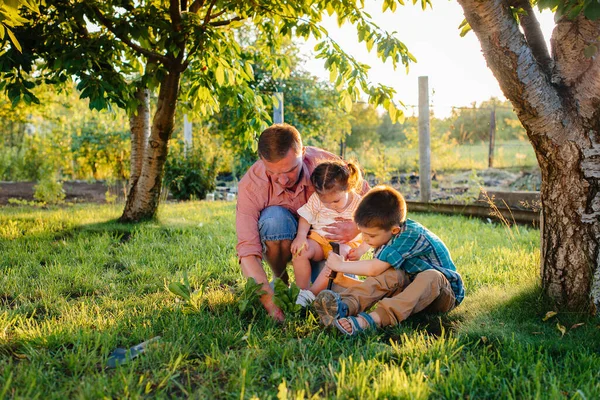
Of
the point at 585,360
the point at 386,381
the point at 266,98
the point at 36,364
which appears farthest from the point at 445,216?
the point at 36,364

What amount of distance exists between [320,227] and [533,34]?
1635 millimetres

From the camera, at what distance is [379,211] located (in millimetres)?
2676

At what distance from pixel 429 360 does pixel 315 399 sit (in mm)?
621

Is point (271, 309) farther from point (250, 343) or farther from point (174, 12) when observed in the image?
point (174, 12)

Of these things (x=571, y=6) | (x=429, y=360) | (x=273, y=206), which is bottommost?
(x=429, y=360)

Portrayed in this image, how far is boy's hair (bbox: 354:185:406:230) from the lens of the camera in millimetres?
2678

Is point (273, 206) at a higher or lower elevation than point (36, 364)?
higher

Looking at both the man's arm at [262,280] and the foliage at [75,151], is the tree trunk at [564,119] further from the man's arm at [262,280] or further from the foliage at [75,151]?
the foliage at [75,151]

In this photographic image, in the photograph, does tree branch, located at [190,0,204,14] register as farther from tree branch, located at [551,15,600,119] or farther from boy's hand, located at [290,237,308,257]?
tree branch, located at [551,15,600,119]

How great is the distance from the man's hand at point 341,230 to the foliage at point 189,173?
21.7 feet

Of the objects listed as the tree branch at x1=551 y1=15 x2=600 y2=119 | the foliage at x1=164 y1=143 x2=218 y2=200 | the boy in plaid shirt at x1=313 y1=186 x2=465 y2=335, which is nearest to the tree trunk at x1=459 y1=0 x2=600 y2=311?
the tree branch at x1=551 y1=15 x2=600 y2=119

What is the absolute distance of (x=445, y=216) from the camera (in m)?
6.45

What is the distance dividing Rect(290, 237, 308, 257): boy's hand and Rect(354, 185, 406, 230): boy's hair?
469mm

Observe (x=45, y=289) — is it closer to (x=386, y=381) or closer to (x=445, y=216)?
(x=386, y=381)
